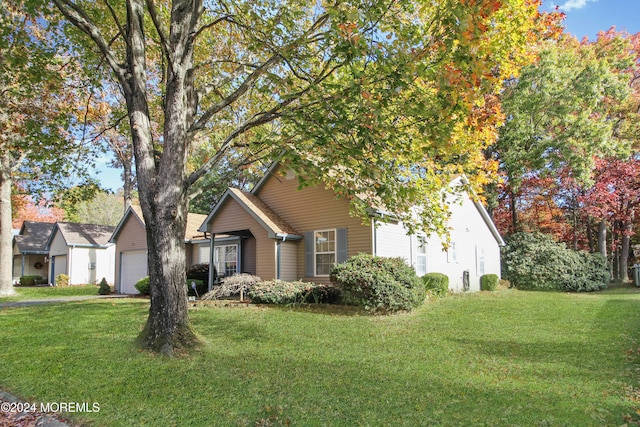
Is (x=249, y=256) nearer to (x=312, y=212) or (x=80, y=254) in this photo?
(x=312, y=212)

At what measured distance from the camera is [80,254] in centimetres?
2867

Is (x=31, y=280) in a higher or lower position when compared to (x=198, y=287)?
lower

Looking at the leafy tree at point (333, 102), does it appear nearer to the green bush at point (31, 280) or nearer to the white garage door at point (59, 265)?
the white garage door at point (59, 265)

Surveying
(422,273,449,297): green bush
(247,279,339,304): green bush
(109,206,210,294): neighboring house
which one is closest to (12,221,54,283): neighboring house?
(109,206,210,294): neighboring house

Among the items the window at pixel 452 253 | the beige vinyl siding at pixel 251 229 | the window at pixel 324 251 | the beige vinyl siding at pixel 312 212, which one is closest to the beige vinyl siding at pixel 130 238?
the beige vinyl siding at pixel 251 229

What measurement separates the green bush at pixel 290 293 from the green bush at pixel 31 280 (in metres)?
24.8

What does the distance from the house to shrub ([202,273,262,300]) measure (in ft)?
3.01

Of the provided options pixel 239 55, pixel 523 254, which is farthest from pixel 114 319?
pixel 523 254

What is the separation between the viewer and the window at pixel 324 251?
1495cm

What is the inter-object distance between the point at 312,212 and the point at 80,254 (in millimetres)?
21627

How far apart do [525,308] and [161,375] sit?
11.1 m

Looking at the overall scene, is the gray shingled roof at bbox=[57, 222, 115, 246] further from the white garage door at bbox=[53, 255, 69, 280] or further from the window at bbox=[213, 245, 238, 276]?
the window at bbox=[213, 245, 238, 276]

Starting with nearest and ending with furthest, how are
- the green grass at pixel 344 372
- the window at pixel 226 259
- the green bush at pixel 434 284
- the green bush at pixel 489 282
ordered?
the green grass at pixel 344 372
the green bush at pixel 434 284
the window at pixel 226 259
the green bush at pixel 489 282

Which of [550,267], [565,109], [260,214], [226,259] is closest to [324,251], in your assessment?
[260,214]
